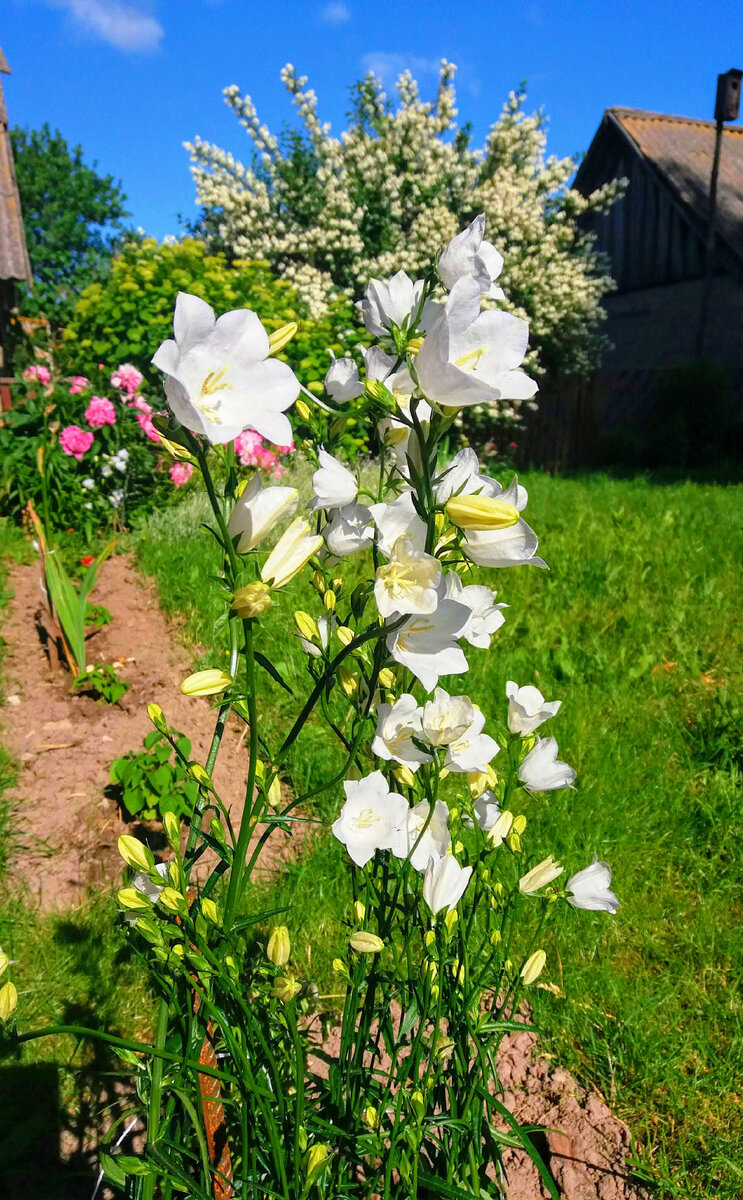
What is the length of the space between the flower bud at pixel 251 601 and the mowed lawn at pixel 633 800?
83 mm

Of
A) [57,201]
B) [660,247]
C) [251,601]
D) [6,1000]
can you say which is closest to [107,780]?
[6,1000]

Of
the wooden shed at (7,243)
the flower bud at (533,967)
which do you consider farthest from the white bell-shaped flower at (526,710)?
the wooden shed at (7,243)

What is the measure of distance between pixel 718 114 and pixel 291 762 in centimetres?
1243

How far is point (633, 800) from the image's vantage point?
2646 mm

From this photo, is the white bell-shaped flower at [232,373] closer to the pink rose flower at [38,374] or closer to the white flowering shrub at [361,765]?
the white flowering shrub at [361,765]

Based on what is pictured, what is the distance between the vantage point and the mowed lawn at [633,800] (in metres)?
1.74

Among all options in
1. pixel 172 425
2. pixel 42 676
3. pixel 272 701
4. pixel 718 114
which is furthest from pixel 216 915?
pixel 718 114

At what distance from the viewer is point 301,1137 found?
40.8 inches

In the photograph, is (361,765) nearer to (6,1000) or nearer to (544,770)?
(544,770)

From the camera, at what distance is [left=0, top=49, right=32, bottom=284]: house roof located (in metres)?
7.12

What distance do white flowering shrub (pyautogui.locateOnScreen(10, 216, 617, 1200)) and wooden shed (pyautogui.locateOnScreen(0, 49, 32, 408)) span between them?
18.8 feet

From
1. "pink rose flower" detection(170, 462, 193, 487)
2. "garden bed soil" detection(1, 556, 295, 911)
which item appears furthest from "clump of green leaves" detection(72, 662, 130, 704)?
"pink rose flower" detection(170, 462, 193, 487)

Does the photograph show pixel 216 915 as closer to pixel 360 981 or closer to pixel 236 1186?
pixel 360 981

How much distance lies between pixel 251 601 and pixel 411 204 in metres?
10.2
